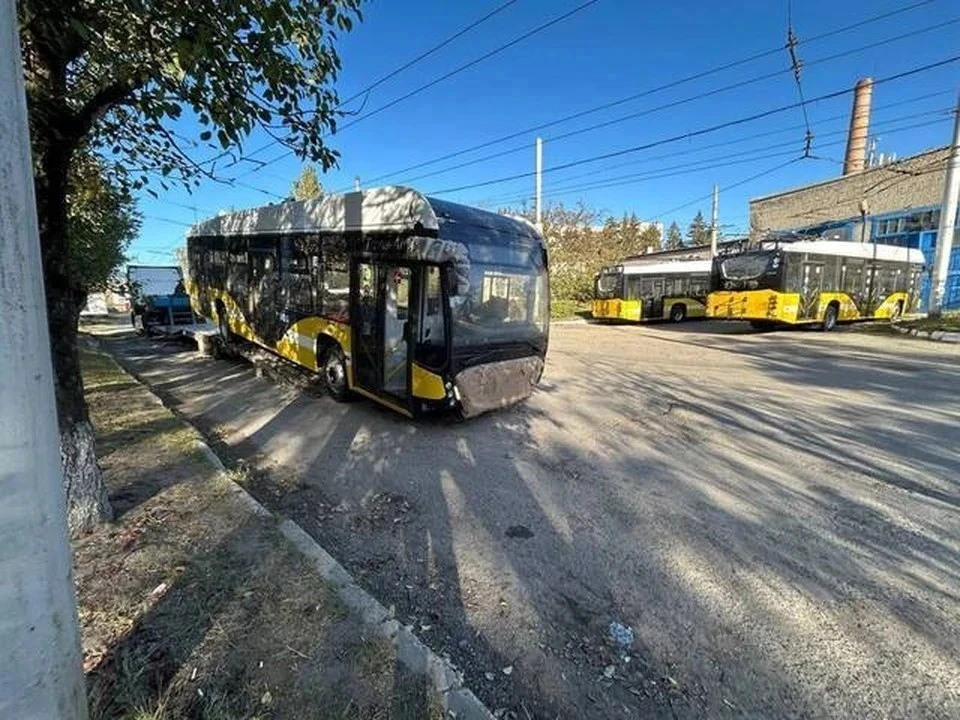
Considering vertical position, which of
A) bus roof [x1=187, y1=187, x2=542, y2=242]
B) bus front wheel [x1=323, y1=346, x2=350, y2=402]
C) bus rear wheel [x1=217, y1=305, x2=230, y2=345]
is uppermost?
bus roof [x1=187, y1=187, x2=542, y2=242]

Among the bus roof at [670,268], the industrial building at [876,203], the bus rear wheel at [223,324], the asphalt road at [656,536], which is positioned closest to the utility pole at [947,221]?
the industrial building at [876,203]

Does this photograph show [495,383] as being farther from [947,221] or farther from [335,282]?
[947,221]

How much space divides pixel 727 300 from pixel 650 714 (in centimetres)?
1799

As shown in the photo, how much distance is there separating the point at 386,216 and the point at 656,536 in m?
4.78

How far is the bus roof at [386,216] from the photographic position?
582cm

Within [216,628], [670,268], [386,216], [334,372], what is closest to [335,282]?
[334,372]

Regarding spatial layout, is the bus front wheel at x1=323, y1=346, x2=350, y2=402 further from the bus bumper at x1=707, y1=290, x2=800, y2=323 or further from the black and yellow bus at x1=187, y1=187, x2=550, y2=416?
the bus bumper at x1=707, y1=290, x2=800, y2=323

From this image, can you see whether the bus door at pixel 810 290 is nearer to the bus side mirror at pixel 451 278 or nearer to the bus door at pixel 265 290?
the bus side mirror at pixel 451 278

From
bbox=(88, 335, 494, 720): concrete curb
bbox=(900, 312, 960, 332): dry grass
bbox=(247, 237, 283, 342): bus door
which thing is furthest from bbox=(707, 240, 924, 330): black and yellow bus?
bbox=(88, 335, 494, 720): concrete curb

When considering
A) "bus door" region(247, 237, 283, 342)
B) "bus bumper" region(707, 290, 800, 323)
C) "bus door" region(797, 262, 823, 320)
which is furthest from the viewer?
"bus door" region(797, 262, 823, 320)

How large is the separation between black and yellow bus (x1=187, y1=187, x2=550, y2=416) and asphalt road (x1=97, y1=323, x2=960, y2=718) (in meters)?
0.63

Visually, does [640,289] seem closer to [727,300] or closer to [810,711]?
[727,300]

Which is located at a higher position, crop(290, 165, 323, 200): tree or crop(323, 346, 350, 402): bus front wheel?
crop(290, 165, 323, 200): tree

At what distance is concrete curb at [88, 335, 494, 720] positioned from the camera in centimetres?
203
